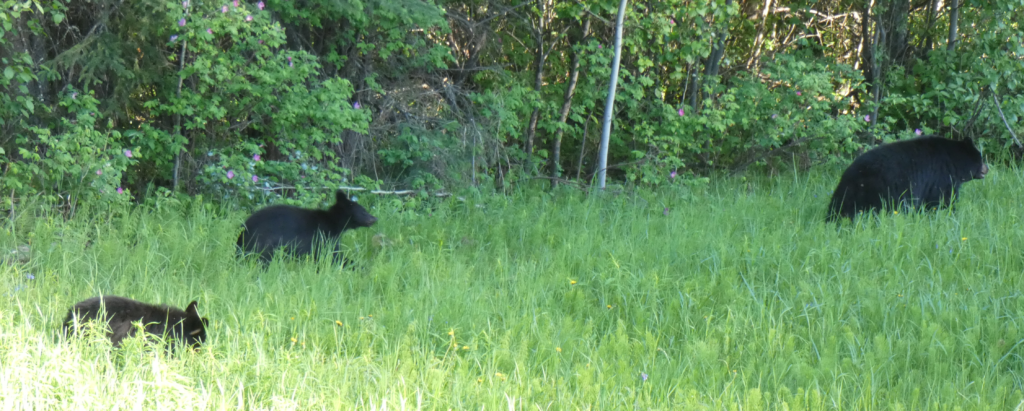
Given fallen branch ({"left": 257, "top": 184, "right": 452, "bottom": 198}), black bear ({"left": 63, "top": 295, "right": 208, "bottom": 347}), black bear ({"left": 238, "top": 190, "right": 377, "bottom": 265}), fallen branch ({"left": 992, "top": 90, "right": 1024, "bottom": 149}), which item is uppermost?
fallen branch ({"left": 992, "top": 90, "right": 1024, "bottom": 149})

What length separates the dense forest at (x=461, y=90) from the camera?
6996 millimetres

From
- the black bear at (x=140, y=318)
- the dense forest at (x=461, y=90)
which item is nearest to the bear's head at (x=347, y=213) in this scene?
the dense forest at (x=461, y=90)

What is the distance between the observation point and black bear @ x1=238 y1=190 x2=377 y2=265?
5.86 m

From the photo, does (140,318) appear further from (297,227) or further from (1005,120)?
(1005,120)

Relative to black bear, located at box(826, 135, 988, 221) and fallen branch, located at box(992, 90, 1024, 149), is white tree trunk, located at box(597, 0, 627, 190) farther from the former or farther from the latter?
fallen branch, located at box(992, 90, 1024, 149)

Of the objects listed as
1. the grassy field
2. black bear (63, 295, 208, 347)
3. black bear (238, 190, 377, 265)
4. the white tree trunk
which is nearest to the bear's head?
black bear (238, 190, 377, 265)

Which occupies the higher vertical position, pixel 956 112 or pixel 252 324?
pixel 956 112

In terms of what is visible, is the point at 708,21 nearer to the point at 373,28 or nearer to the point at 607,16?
the point at 607,16

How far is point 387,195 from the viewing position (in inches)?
326

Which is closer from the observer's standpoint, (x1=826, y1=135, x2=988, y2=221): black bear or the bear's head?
the bear's head

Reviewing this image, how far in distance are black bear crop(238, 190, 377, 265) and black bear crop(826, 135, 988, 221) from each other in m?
4.23

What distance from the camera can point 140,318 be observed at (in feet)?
13.3

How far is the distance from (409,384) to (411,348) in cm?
46

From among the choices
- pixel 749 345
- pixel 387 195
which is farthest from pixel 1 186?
pixel 749 345
